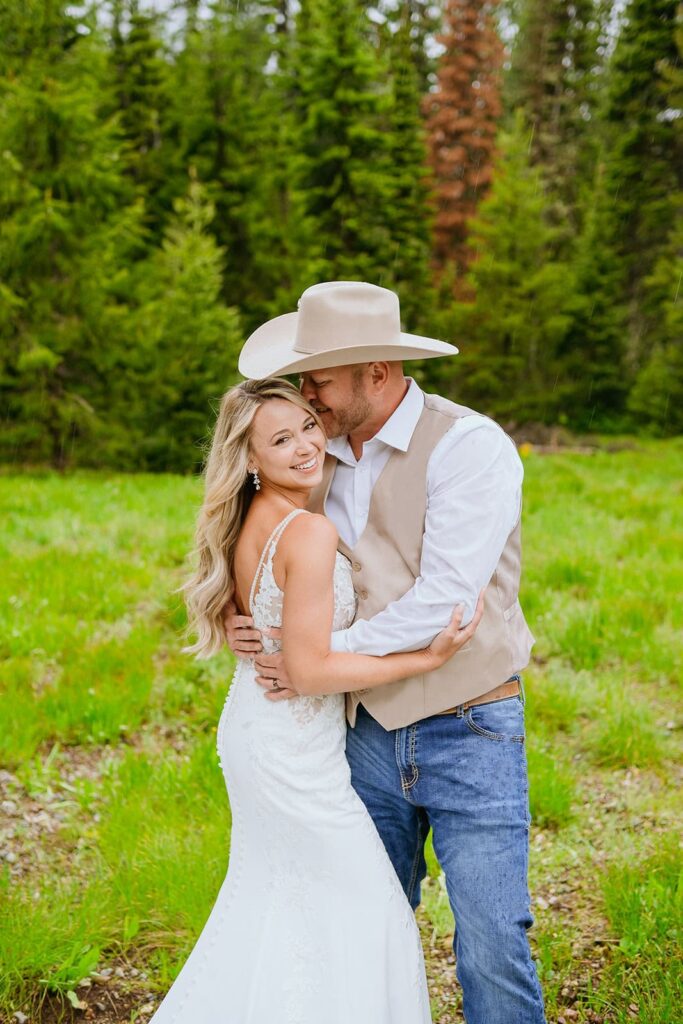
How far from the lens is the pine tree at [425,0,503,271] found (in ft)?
108

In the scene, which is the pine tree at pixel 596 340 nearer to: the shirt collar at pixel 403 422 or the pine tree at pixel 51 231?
the pine tree at pixel 51 231

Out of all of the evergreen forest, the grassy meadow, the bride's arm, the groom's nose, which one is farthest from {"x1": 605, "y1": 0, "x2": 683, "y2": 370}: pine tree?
the bride's arm

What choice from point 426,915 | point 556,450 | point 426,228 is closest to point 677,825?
point 426,915

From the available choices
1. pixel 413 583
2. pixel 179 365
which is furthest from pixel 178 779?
pixel 179 365

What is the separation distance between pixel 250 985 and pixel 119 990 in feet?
4.22

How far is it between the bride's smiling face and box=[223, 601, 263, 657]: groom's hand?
0.51 meters

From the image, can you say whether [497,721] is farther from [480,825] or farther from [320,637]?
[320,637]

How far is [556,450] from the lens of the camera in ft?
79.9

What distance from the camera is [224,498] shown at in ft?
10.6

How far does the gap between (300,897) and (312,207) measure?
24.2 meters

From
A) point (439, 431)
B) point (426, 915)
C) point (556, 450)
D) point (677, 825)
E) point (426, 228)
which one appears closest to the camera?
point (439, 431)

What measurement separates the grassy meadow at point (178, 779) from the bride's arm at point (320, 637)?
6.14 ft

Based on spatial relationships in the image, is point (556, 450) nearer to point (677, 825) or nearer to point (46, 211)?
point (46, 211)

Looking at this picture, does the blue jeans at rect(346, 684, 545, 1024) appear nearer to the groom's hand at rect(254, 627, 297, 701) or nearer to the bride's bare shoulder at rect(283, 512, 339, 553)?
the groom's hand at rect(254, 627, 297, 701)
